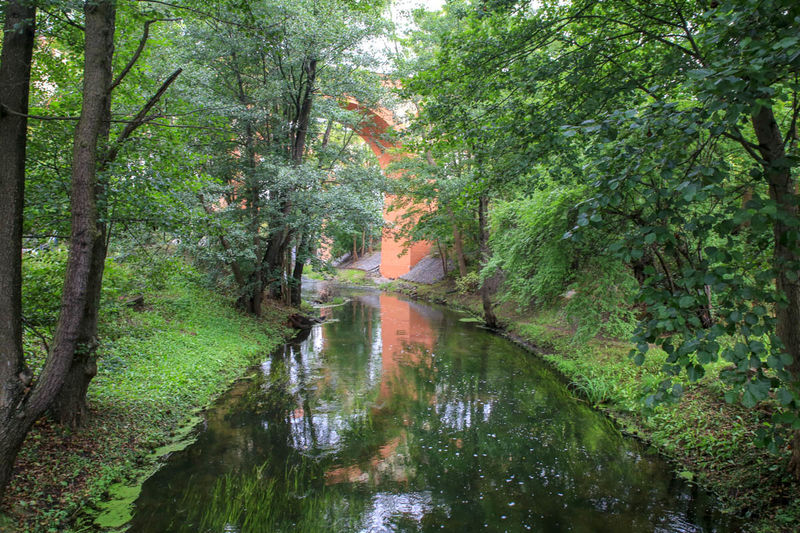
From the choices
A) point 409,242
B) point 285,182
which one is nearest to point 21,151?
point 285,182

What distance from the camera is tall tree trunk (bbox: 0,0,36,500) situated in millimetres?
3139

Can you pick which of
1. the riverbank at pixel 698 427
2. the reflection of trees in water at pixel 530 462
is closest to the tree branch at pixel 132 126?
the reflection of trees in water at pixel 530 462

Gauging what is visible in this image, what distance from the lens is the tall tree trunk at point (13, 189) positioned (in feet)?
10.3

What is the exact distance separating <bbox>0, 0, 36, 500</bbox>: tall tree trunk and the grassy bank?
0.91m

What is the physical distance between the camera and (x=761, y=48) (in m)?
1.79

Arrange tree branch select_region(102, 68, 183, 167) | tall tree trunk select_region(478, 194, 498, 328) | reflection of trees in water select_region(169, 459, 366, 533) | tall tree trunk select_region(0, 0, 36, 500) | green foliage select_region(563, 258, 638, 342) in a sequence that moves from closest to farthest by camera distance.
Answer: tall tree trunk select_region(0, 0, 36, 500) → reflection of trees in water select_region(169, 459, 366, 533) → tree branch select_region(102, 68, 183, 167) → green foliage select_region(563, 258, 638, 342) → tall tree trunk select_region(478, 194, 498, 328)

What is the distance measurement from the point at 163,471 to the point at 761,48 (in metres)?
5.76

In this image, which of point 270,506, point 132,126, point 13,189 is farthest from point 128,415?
point 132,126

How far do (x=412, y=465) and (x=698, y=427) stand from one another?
3.30 metres

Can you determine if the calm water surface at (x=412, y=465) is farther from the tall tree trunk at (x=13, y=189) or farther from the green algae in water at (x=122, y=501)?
the tall tree trunk at (x=13, y=189)

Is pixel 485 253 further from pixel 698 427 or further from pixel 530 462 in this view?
pixel 530 462

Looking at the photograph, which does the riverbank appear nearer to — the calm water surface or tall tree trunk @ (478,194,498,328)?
the calm water surface

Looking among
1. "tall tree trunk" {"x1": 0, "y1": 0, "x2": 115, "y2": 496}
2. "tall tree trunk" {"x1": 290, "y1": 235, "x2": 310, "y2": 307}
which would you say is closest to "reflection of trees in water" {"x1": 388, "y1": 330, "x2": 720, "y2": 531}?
"tall tree trunk" {"x1": 0, "y1": 0, "x2": 115, "y2": 496}

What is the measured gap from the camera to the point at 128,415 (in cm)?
526
